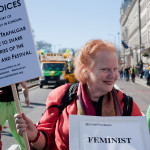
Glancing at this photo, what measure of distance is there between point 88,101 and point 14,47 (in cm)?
70

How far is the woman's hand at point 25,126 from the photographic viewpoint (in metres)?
1.77

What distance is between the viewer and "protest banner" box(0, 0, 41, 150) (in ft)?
5.88

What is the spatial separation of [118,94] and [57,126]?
22.1 inches

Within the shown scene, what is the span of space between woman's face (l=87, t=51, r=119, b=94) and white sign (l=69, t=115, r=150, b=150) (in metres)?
0.33

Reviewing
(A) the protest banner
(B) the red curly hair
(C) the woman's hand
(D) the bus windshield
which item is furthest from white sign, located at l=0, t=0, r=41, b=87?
(D) the bus windshield

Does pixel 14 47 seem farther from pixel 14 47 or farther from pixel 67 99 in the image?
pixel 67 99

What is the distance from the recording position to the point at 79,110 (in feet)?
6.19

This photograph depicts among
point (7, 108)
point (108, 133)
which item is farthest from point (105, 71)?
point (7, 108)

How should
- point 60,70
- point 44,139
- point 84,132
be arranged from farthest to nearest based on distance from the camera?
point 60,70 → point 44,139 → point 84,132

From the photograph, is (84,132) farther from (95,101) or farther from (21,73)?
(21,73)

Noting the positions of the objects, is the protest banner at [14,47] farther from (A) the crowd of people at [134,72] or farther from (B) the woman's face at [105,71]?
(A) the crowd of people at [134,72]

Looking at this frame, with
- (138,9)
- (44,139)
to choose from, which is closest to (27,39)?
(44,139)

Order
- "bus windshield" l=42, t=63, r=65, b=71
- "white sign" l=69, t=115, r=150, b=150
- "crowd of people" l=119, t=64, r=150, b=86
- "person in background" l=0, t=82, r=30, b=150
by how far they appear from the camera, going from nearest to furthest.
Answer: "white sign" l=69, t=115, r=150, b=150, "person in background" l=0, t=82, r=30, b=150, "bus windshield" l=42, t=63, r=65, b=71, "crowd of people" l=119, t=64, r=150, b=86

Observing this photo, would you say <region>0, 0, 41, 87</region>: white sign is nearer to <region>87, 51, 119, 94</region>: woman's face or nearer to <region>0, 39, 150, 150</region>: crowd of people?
<region>0, 39, 150, 150</region>: crowd of people
